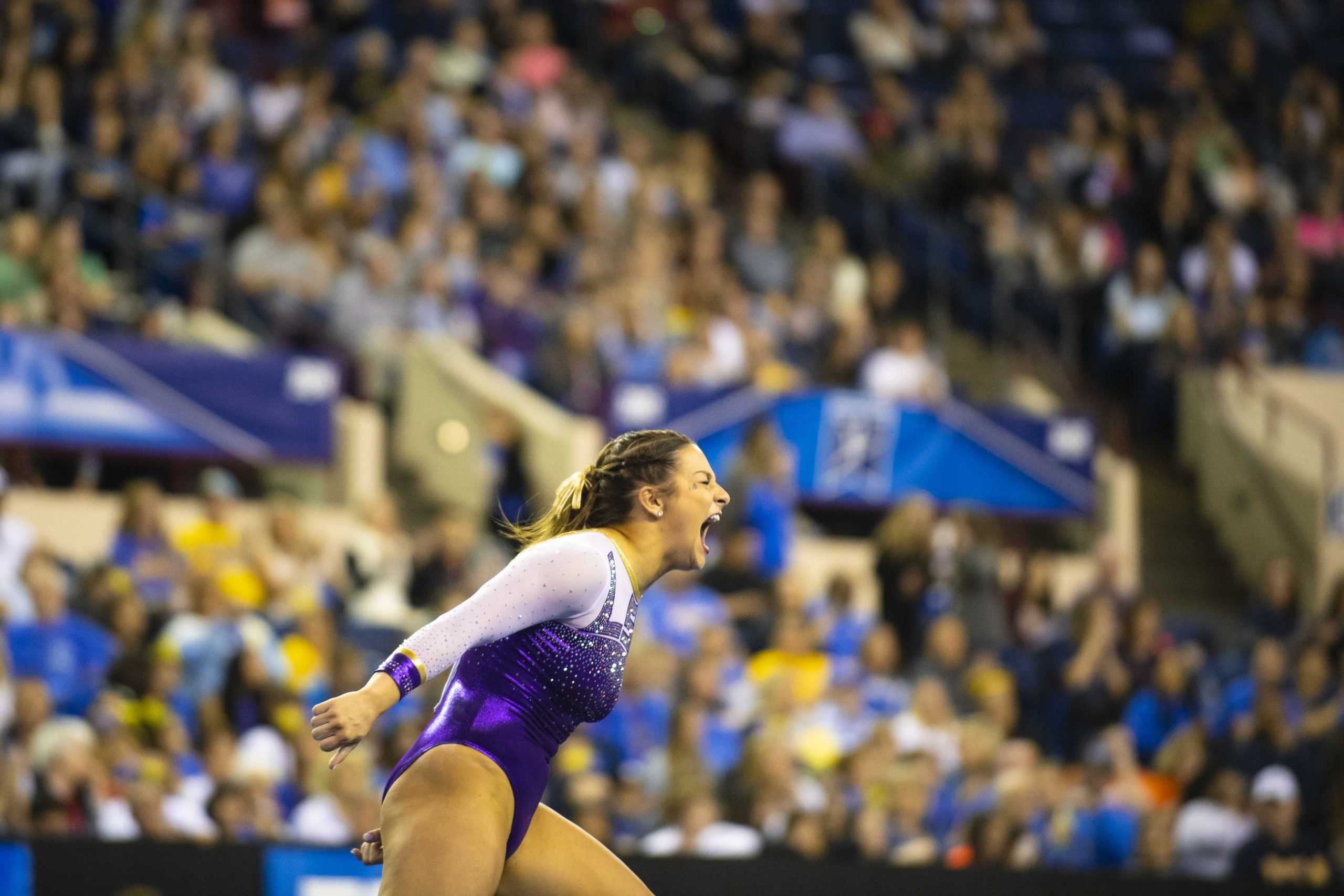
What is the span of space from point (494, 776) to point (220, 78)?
908cm

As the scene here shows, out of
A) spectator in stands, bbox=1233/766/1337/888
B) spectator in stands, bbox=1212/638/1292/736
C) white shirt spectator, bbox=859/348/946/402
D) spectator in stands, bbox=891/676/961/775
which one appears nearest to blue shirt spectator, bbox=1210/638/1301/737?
spectator in stands, bbox=1212/638/1292/736

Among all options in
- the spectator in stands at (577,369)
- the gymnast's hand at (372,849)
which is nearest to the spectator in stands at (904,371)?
the spectator in stands at (577,369)

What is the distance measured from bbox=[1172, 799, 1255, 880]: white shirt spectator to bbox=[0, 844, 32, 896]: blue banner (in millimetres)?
5196

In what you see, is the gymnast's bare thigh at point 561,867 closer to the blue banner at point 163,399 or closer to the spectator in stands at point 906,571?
the spectator in stands at point 906,571

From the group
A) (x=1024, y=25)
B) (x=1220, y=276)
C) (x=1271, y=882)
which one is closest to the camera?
(x=1271, y=882)

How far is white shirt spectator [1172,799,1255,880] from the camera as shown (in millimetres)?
8984

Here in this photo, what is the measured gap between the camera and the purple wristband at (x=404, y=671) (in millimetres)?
3879

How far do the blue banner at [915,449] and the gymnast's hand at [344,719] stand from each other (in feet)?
24.6

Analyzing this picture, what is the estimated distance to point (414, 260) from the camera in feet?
38.0

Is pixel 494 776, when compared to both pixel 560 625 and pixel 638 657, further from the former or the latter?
pixel 638 657

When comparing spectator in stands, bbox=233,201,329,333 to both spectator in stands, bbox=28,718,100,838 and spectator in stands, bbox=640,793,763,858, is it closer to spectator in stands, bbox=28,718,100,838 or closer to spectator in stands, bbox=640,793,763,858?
spectator in stands, bbox=28,718,100,838

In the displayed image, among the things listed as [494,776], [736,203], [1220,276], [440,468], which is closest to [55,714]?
[440,468]

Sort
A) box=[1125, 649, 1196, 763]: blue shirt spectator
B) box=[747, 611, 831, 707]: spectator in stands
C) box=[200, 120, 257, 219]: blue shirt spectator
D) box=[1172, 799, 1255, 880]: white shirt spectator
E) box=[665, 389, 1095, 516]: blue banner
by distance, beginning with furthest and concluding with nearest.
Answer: box=[200, 120, 257, 219]: blue shirt spectator < box=[665, 389, 1095, 516]: blue banner < box=[1125, 649, 1196, 763]: blue shirt spectator < box=[747, 611, 831, 707]: spectator in stands < box=[1172, 799, 1255, 880]: white shirt spectator

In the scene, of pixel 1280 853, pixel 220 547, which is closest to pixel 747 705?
pixel 1280 853
